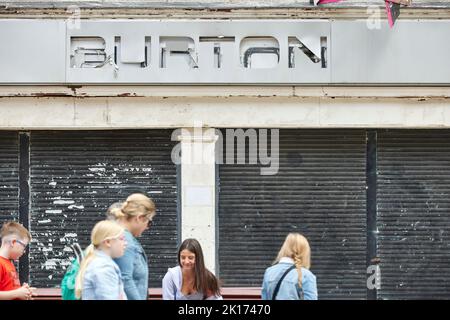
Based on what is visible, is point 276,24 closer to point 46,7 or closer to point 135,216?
point 46,7

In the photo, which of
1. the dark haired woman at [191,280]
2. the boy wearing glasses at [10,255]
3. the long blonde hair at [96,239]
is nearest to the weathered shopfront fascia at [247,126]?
the dark haired woman at [191,280]

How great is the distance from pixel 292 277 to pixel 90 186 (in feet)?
16.4

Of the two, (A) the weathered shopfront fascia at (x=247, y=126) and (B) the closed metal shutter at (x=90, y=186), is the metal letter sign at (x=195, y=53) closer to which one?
(A) the weathered shopfront fascia at (x=247, y=126)

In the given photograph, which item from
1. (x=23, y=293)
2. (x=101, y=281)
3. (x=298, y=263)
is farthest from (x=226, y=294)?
(x=101, y=281)

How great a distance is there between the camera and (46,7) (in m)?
11.1

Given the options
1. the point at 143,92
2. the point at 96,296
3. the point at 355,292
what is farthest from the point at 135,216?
the point at 355,292

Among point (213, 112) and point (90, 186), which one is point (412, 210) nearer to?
point (213, 112)

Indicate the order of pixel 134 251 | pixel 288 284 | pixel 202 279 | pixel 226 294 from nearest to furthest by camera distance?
1. pixel 134 251
2. pixel 288 284
3. pixel 202 279
4. pixel 226 294

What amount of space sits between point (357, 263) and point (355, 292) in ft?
1.20

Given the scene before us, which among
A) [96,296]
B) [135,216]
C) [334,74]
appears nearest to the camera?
[96,296]

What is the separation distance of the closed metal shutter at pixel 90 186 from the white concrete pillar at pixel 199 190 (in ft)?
0.66

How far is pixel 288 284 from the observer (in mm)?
6926

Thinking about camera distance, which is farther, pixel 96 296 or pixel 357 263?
pixel 357 263

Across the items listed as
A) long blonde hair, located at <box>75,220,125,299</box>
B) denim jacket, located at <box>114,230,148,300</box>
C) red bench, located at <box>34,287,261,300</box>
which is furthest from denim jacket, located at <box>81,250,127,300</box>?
red bench, located at <box>34,287,261,300</box>
